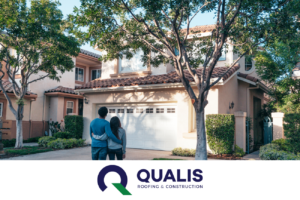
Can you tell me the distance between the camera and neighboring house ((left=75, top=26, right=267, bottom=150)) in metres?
11.2

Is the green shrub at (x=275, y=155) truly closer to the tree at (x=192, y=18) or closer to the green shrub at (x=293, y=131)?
the green shrub at (x=293, y=131)

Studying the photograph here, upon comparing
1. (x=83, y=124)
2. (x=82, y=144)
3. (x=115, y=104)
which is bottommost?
(x=82, y=144)

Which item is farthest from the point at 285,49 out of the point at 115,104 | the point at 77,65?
the point at 77,65

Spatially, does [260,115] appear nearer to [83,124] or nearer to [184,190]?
[83,124]

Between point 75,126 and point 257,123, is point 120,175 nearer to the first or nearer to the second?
point 75,126

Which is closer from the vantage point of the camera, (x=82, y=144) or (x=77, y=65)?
(x=82, y=144)

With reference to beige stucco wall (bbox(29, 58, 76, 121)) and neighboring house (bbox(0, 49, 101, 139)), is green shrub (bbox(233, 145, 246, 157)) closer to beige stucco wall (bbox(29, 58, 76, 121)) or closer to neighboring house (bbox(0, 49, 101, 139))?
neighboring house (bbox(0, 49, 101, 139))

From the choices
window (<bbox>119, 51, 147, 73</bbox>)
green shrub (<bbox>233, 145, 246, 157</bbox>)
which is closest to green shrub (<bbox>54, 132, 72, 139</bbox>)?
window (<bbox>119, 51, 147, 73</bbox>)

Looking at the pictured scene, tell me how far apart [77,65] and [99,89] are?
→ 9.10 meters

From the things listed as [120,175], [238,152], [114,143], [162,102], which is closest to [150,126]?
[162,102]

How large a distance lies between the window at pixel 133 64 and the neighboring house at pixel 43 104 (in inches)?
200

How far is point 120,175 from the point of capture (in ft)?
15.3

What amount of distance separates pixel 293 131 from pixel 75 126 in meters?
10.5

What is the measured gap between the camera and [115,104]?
44.6 feet
